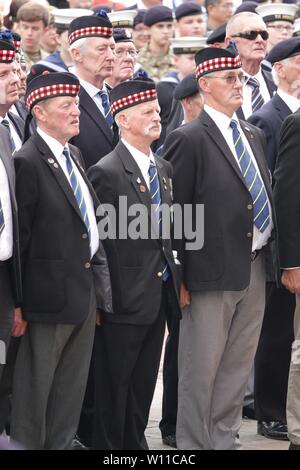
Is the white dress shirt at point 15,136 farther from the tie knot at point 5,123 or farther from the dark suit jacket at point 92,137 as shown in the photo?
the dark suit jacket at point 92,137

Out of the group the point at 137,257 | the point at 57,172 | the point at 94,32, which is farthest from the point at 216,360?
the point at 94,32

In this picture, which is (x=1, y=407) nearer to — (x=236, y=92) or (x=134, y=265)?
(x=134, y=265)

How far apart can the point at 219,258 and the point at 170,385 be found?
1.10 meters

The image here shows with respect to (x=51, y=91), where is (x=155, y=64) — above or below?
below

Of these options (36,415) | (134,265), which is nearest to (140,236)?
(134,265)

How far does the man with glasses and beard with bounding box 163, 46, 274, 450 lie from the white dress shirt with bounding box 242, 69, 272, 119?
5.12 ft

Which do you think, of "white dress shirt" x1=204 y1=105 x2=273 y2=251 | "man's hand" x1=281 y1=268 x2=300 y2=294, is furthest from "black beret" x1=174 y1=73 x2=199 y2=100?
"man's hand" x1=281 y1=268 x2=300 y2=294

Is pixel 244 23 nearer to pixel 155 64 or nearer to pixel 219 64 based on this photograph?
pixel 219 64

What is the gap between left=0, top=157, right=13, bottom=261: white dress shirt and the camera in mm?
6648

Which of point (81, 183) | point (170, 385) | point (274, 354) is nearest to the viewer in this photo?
point (81, 183)

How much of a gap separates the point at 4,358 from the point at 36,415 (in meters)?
0.36

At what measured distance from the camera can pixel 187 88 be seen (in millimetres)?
8805

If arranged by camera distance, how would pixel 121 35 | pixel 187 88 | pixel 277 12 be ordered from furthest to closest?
pixel 277 12, pixel 121 35, pixel 187 88

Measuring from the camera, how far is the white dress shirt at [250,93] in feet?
31.1
